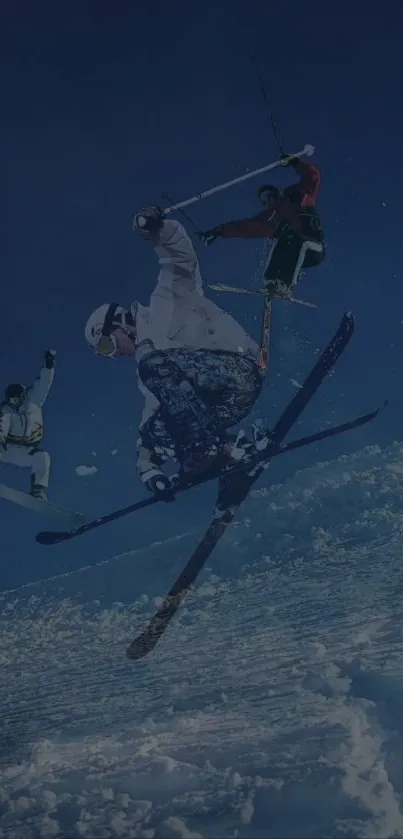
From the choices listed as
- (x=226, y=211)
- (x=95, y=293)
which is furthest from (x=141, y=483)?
(x=226, y=211)

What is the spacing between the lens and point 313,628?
1.95 m

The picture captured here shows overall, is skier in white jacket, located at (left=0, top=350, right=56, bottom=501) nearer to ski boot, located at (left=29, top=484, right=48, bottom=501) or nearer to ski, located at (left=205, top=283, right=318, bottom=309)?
ski boot, located at (left=29, top=484, right=48, bottom=501)

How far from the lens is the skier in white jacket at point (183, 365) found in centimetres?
222

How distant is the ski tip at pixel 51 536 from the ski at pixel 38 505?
0.05m

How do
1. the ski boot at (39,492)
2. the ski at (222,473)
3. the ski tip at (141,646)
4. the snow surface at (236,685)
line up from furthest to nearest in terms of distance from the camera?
the ski boot at (39,492)
the ski at (222,473)
the ski tip at (141,646)
the snow surface at (236,685)

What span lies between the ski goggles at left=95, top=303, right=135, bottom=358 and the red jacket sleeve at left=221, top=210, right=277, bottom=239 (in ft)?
1.55

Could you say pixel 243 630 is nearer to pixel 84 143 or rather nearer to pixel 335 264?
pixel 335 264

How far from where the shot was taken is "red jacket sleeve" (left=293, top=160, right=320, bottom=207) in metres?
2.24

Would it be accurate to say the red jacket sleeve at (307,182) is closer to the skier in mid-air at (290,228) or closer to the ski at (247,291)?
the skier in mid-air at (290,228)

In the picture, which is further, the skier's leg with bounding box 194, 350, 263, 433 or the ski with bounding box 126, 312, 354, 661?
the skier's leg with bounding box 194, 350, 263, 433

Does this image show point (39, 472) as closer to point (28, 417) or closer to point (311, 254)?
point (28, 417)

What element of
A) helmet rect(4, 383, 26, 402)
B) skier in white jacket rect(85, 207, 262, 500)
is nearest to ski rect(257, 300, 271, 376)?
skier in white jacket rect(85, 207, 262, 500)

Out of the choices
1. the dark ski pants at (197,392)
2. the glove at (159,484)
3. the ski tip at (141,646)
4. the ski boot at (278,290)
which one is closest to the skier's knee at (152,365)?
the dark ski pants at (197,392)

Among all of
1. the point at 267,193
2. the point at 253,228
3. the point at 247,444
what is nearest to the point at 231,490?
the point at 247,444
